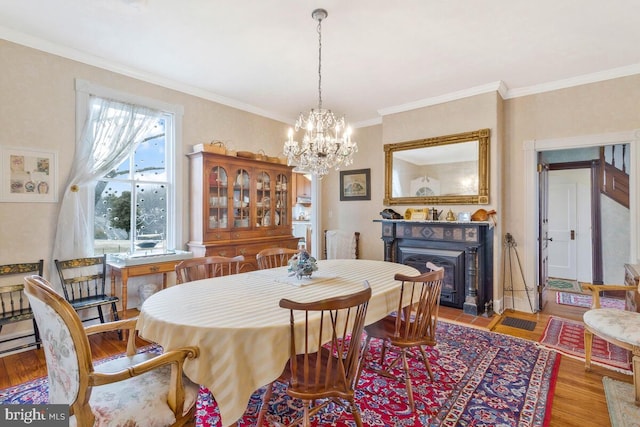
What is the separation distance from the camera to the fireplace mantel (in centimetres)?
384

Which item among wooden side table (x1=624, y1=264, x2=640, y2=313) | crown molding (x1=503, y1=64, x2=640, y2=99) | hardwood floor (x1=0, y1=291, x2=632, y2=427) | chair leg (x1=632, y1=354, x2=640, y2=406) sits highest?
crown molding (x1=503, y1=64, x2=640, y2=99)

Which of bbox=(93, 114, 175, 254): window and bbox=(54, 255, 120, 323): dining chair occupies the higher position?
bbox=(93, 114, 175, 254): window

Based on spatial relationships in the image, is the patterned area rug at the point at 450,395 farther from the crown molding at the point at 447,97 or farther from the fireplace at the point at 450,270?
the crown molding at the point at 447,97

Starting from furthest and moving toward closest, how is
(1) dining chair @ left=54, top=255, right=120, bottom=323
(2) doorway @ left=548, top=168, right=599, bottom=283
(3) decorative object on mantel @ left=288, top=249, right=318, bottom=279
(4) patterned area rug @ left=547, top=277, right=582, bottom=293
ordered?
(2) doorway @ left=548, top=168, right=599, bottom=283 < (4) patterned area rug @ left=547, top=277, right=582, bottom=293 < (1) dining chair @ left=54, top=255, right=120, bottom=323 < (3) decorative object on mantel @ left=288, top=249, right=318, bottom=279

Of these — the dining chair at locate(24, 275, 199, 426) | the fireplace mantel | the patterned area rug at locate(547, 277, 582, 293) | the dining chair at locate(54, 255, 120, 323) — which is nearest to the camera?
the dining chair at locate(24, 275, 199, 426)

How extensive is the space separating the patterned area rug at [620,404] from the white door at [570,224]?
4.08 m

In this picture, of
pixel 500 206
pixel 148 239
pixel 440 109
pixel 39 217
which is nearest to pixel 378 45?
pixel 440 109

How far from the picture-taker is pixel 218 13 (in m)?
2.50

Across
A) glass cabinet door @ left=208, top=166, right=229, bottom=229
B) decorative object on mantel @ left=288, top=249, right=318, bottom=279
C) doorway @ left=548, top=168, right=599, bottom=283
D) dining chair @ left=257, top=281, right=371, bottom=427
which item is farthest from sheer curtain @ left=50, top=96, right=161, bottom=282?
doorway @ left=548, top=168, right=599, bottom=283

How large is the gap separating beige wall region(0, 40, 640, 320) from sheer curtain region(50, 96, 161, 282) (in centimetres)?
11

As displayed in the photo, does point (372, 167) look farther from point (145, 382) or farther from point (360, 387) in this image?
point (145, 382)

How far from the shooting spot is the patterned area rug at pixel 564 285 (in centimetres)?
507
